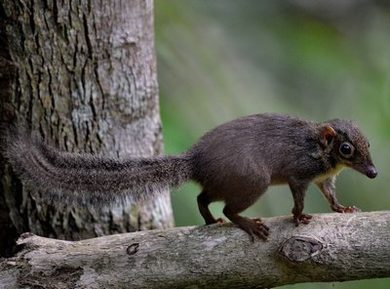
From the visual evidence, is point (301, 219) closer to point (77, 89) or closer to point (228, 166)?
point (228, 166)

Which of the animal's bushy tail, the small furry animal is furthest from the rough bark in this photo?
the animal's bushy tail

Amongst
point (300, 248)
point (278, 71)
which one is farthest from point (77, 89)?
point (278, 71)

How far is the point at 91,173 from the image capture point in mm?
4191

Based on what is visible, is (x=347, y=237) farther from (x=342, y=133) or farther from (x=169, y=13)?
(x=169, y=13)

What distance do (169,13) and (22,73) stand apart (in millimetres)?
1508

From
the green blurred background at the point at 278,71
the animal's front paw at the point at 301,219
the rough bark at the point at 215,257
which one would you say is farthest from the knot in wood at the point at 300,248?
the green blurred background at the point at 278,71

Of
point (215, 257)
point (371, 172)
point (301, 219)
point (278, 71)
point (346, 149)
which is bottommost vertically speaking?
point (215, 257)

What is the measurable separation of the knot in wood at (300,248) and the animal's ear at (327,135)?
24.8 inches

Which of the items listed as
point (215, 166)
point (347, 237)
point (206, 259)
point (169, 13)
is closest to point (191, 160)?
point (215, 166)

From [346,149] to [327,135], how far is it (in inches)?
4.3

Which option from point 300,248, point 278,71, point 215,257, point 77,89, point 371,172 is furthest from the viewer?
point 278,71

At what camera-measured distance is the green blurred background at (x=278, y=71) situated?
5676 millimetres

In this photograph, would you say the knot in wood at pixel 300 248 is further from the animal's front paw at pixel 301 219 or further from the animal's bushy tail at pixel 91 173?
the animal's bushy tail at pixel 91 173

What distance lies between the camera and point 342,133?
4332 millimetres
